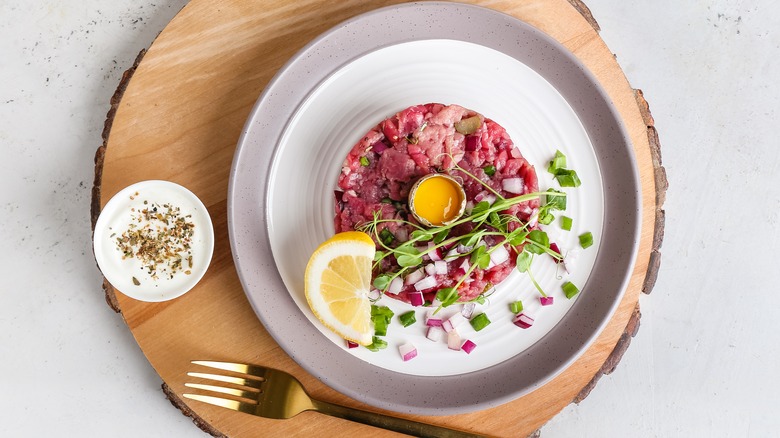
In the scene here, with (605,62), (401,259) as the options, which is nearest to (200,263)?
(401,259)

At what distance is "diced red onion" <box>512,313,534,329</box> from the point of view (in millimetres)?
3389

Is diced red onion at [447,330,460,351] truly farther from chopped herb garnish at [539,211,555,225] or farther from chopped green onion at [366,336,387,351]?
chopped herb garnish at [539,211,555,225]

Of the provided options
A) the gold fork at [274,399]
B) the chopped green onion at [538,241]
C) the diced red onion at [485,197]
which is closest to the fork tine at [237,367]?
the gold fork at [274,399]

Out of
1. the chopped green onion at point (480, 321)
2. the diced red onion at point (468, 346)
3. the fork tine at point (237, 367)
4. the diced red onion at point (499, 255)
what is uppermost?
the diced red onion at point (499, 255)

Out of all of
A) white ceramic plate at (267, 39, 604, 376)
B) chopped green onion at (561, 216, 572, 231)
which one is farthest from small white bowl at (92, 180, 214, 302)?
chopped green onion at (561, 216, 572, 231)

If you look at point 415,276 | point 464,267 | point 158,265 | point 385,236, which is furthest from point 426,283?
point 158,265

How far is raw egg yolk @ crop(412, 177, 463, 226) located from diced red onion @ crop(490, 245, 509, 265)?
0.34 metres

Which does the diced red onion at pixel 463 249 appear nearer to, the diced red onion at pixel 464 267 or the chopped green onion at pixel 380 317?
the diced red onion at pixel 464 267

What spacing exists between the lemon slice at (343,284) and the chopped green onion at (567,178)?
119 centimetres

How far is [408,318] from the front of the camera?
3.37 meters

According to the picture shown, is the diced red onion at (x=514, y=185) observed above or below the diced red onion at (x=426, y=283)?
above

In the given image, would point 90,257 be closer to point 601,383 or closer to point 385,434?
point 385,434

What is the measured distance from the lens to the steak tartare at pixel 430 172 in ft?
10.6

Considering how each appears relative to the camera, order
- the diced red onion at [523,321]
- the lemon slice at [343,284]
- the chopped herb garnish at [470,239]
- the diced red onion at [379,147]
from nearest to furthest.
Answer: the lemon slice at [343,284]
the chopped herb garnish at [470,239]
the diced red onion at [379,147]
the diced red onion at [523,321]
